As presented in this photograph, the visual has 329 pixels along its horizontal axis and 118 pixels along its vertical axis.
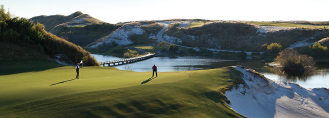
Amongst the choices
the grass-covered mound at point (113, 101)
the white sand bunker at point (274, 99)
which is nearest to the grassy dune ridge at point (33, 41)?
the grass-covered mound at point (113, 101)

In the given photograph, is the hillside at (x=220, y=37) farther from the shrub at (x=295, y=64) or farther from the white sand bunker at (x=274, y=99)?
the white sand bunker at (x=274, y=99)

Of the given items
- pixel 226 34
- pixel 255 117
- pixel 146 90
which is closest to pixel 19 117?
pixel 146 90

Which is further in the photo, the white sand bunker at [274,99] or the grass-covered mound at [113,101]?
the white sand bunker at [274,99]

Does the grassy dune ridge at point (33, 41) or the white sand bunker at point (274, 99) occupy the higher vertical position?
the grassy dune ridge at point (33, 41)

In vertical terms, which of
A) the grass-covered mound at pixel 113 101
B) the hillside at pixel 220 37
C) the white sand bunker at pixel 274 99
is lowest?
the white sand bunker at pixel 274 99

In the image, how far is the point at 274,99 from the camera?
102ft

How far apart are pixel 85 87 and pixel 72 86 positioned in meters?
1.19

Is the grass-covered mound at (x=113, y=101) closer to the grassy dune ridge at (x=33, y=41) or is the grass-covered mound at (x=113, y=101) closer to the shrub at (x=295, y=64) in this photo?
the grassy dune ridge at (x=33, y=41)

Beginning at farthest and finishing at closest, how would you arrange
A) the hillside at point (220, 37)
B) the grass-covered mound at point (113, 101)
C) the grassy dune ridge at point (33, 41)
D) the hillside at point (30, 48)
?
the hillside at point (220, 37) → the grassy dune ridge at point (33, 41) → the hillside at point (30, 48) → the grass-covered mound at point (113, 101)

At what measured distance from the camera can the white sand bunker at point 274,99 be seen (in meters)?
27.6

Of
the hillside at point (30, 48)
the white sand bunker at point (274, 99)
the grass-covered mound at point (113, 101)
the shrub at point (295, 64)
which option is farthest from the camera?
the shrub at point (295, 64)

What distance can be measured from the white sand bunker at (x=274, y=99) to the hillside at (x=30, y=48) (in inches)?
1069

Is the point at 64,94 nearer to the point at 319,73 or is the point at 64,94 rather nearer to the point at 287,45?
the point at 319,73

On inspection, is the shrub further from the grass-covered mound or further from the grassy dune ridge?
the grass-covered mound
